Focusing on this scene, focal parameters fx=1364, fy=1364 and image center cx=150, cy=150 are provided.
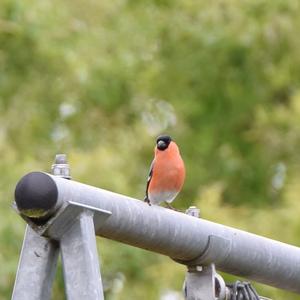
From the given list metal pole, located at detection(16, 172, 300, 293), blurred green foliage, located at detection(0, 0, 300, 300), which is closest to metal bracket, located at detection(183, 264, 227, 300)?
metal pole, located at detection(16, 172, 300, 293)

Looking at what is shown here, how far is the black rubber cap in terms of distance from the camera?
317 cm

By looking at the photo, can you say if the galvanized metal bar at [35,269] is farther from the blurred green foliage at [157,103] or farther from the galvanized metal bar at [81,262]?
the blurred green foliage at [157,103]

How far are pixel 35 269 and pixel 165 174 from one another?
128 inches

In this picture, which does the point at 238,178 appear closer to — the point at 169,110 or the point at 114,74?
the point at 169,110

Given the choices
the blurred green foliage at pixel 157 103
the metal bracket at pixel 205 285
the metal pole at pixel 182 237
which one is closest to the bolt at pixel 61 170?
the metal pole at pixel 182 237

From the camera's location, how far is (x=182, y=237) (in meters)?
3.63

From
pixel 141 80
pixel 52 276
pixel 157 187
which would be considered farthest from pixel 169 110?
pixel 52 276

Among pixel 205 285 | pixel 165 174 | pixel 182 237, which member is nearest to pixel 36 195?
pixel 182 237

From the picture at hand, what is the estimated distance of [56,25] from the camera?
12.3 metres

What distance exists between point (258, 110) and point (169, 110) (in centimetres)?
106

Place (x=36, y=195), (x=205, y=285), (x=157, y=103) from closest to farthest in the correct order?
(x=36, y=195) < (x=205, y=285) < (x=157, y=103)

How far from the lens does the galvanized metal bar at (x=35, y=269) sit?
10.5 ft

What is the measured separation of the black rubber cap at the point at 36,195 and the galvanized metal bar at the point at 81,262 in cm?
10

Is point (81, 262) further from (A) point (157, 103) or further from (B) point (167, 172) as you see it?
(A) point (157, 103)
